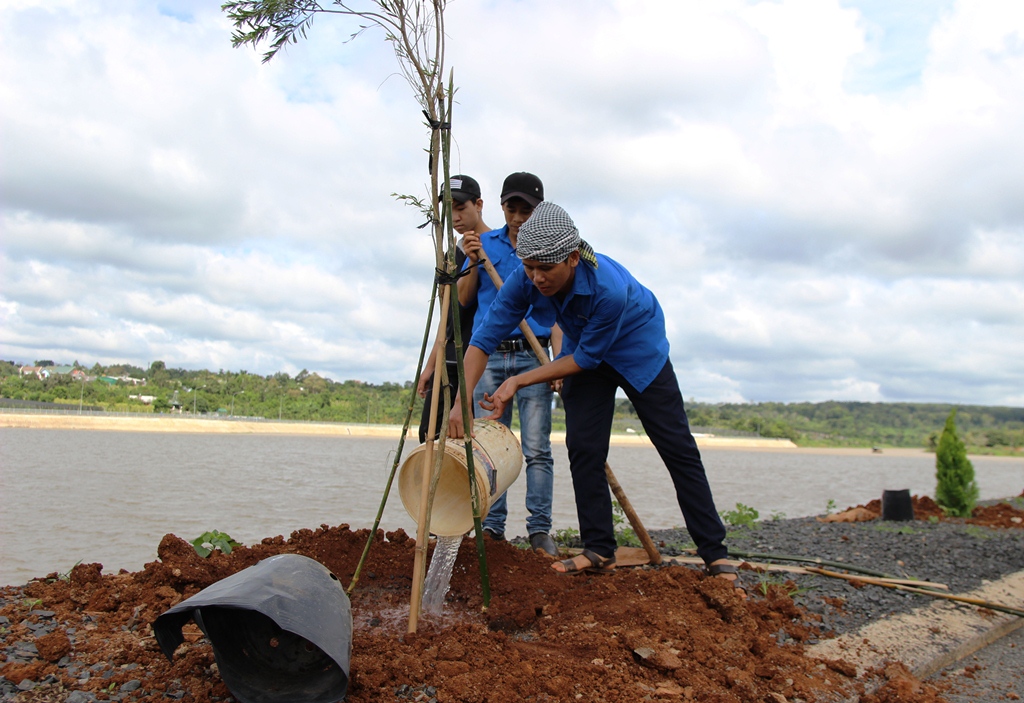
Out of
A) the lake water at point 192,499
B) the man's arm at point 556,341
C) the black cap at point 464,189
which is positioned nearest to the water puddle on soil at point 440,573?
the lake water at point 192,499

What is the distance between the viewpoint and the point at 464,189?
13.5 feet

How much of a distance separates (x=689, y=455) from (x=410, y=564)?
151 cm

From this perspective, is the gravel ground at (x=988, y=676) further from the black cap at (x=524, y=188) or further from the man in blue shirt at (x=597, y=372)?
the black cap at (x=524, y=188)

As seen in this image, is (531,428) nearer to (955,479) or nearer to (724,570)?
(724,570)

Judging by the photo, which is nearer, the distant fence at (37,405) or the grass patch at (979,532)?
the grass patch at (979,532)

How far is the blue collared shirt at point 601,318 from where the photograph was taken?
3262mm

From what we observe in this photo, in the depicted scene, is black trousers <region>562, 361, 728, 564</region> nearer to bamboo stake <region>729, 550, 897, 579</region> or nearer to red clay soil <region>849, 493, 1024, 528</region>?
bamboo stake <region>729, 550, 897, 579</region>

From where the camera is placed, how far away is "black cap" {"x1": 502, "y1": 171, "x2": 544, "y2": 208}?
4031mm

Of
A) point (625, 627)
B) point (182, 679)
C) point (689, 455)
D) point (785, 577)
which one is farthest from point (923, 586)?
point (182, 679)

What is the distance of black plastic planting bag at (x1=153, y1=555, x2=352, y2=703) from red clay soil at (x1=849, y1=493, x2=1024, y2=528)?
7427mm

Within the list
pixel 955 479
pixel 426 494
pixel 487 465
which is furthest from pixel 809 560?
pixel 955 479

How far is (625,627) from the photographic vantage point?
2.75m

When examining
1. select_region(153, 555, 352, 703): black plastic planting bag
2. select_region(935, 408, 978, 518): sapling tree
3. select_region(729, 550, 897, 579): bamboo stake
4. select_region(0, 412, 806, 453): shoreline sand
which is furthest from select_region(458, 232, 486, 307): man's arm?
select_region(0, 412, 806, 453): shoreline sand

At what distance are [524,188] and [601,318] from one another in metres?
1.13
